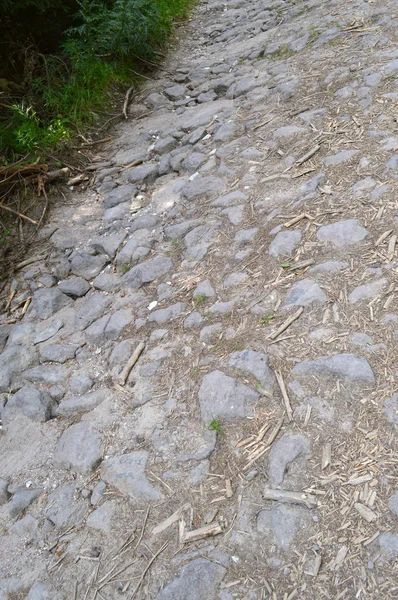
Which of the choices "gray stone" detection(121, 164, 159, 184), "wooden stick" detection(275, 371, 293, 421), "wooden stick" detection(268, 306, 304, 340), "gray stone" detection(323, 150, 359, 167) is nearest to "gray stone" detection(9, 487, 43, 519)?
"wooden stick" detection(275, 371, 293, 421)

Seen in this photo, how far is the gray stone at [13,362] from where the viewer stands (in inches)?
116

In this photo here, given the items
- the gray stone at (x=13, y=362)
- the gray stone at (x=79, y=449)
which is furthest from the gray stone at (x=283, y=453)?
the gray stone at (x=13, y=362)

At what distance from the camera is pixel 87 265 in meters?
3.58

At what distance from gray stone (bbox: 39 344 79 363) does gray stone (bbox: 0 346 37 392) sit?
0.07 m

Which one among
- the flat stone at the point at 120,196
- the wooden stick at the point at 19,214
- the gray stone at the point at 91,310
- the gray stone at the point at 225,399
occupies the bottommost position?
the gray stone at the point at 225,399

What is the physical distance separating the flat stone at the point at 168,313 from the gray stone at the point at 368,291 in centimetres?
90

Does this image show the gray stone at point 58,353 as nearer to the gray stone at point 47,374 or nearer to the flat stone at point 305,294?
the gray stone at point 47,374

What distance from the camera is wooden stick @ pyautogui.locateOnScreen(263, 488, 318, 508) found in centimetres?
185

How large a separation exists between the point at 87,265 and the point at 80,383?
3.48ft

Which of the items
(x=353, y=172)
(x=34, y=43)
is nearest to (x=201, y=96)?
(x=34, y=43)

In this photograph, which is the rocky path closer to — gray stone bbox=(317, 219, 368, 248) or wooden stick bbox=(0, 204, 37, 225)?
gray stone bbox=(317, 219, 368, 248)

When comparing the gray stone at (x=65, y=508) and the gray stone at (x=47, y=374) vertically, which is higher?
the gray stone at (x=47, y=374)

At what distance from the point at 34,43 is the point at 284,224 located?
3.89 m

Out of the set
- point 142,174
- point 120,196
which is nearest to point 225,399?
point 120,196
